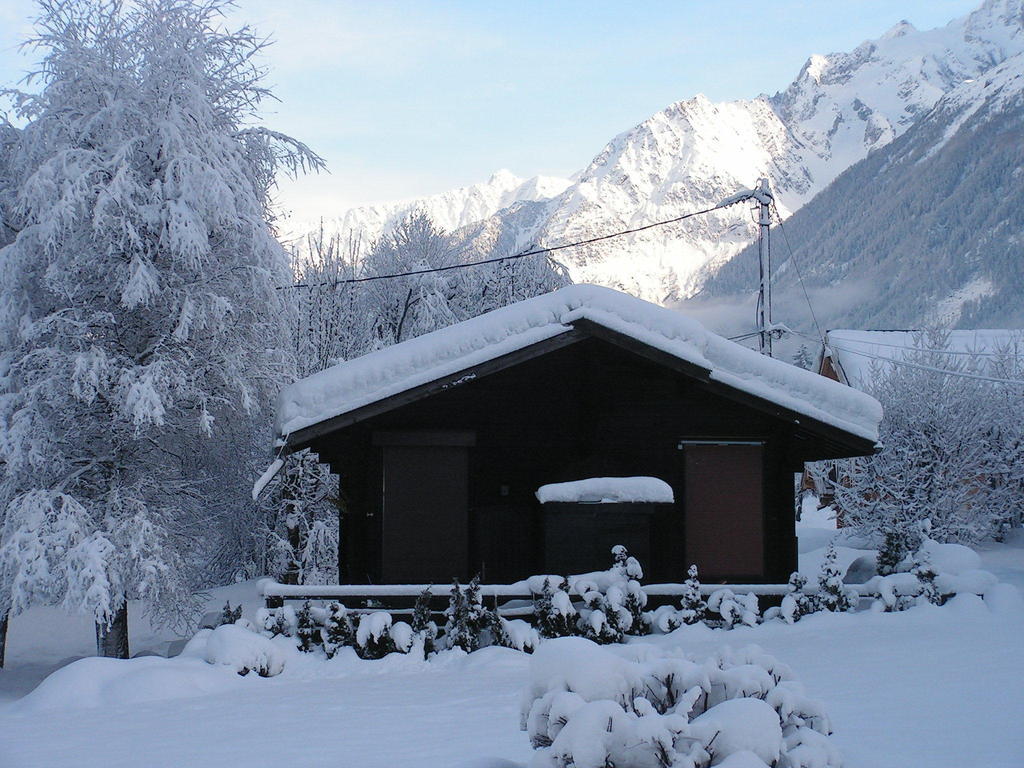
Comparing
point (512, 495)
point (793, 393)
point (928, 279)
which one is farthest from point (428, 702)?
point (928, 279)

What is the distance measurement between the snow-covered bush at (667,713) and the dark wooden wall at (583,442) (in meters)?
8.51

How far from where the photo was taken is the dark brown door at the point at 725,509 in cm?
1416

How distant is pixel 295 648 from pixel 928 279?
515 feet

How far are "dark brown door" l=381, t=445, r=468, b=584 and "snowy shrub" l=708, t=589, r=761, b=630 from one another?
3.68 metres

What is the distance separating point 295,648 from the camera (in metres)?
11.1

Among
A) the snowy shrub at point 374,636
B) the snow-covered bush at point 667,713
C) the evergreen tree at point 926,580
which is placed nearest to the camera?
the snow-covered bush at point 667,713

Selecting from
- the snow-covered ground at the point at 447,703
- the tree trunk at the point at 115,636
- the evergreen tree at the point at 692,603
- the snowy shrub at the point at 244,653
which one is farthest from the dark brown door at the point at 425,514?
the tree trunk at the point at 115,636

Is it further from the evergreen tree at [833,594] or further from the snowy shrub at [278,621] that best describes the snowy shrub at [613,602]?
the snowy shrub at [278,621]

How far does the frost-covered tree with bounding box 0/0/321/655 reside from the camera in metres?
14.0

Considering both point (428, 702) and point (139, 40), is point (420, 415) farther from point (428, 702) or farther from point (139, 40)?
point (139, 40)

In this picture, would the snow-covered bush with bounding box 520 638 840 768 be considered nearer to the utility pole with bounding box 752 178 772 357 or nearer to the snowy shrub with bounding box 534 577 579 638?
the snowy shrub with bounding box 534 577 579 638

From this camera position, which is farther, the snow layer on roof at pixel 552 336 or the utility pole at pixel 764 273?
the utility pole at pixel 764 273

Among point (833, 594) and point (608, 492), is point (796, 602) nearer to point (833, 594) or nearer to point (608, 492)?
point (833, 594)

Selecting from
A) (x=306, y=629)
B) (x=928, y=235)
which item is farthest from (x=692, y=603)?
(x=928, y=235)
